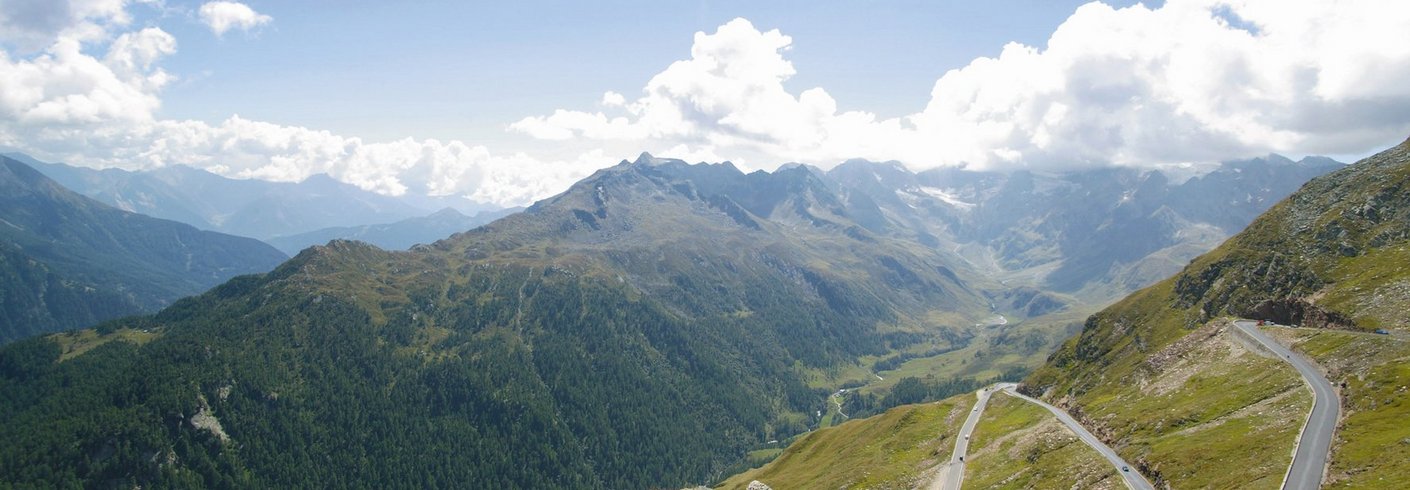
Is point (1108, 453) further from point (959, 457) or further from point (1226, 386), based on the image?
point (959, 457)

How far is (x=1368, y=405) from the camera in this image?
71.8 metres

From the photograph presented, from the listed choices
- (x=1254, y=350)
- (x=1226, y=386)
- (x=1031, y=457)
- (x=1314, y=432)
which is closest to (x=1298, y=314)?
(x=1254, y=350)

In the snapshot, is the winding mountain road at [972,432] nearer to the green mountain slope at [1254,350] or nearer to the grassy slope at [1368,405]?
the green mountain slope at [1254,350]

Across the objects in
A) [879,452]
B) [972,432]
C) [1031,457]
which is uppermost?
[1031,457]

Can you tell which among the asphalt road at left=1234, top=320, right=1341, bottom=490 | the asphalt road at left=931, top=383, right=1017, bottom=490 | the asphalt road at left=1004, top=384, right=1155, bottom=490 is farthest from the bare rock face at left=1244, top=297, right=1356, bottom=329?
the asphalt road at left=931, top=383, right=1017, bottom=490

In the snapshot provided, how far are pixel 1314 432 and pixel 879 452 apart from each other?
270 ft

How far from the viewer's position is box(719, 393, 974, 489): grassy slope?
4818 inches

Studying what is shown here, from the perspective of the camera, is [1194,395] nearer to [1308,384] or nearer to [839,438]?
[1308,384]

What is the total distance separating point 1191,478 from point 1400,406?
21.8 metres

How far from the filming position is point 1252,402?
8581 cm

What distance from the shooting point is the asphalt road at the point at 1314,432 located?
6094 centimetres

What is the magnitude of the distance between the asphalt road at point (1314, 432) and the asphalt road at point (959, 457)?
4424cm

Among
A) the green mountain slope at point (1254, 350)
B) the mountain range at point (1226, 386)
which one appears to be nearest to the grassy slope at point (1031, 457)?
the mountain range at point (1226, 386)

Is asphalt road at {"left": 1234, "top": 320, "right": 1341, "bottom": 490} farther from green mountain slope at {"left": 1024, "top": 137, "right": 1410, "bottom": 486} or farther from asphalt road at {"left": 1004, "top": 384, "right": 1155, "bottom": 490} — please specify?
asphalt road at {"left": 1004, "top": 384, "right": 1155, "bottom": 490}
